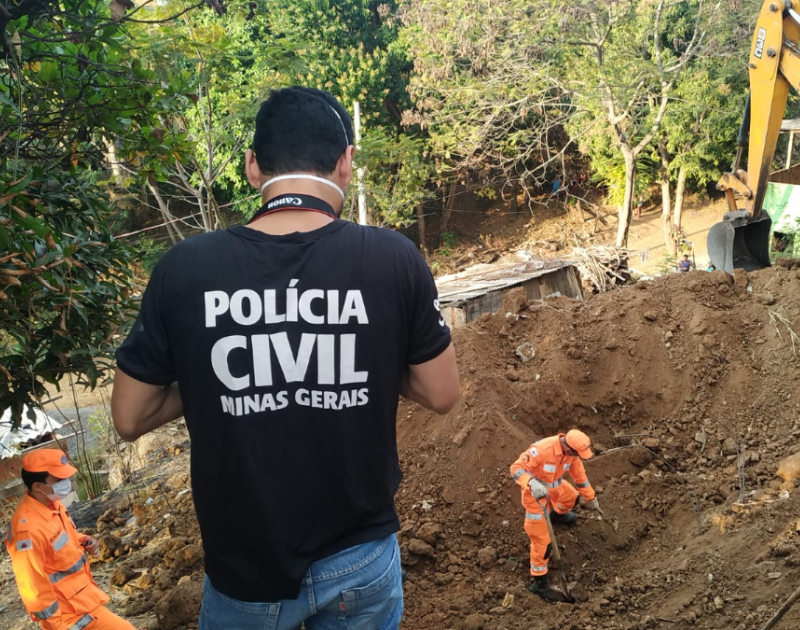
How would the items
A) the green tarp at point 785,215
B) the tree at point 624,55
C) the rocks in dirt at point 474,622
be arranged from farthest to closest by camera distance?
1. the tree at point 624,55
2. the green tarp at point 785,215
3. the rocks in dirt at point 474,622

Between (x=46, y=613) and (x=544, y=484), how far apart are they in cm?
349

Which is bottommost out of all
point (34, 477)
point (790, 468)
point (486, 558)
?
point (486, 558)

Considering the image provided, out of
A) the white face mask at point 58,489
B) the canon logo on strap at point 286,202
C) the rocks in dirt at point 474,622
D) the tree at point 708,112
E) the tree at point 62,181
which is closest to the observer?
the canon logo on strap at point 286,202

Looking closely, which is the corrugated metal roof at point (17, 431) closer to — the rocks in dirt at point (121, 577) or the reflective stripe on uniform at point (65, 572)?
the reflective stripe on uniform at point (65, 572)

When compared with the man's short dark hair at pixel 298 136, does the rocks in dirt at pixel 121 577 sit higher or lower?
lower

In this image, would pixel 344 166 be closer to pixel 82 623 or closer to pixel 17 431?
pixel 17 431

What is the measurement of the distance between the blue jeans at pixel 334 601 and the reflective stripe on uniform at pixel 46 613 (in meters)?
2.86

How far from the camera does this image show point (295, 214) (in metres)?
1.48

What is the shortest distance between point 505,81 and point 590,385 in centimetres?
1075

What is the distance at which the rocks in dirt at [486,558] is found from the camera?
502 cm

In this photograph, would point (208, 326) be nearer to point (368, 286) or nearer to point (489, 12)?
point (368, 286)

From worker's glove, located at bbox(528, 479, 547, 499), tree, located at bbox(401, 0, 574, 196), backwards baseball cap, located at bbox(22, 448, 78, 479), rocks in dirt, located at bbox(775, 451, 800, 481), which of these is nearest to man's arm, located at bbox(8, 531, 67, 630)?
backwards baseball cap, located at bbox(22, 448, 78, 479)

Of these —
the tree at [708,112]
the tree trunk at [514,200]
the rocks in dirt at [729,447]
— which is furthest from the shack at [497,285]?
the tree trunk at [514,200]

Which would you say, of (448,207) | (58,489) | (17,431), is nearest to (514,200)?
(448,207)
